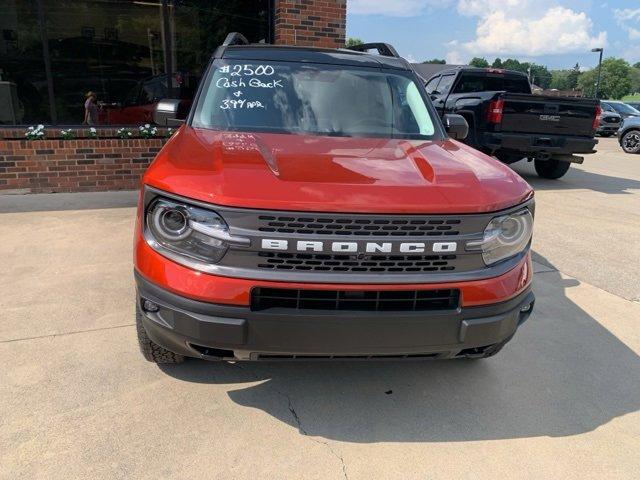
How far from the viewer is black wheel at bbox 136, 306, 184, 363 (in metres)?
2.59

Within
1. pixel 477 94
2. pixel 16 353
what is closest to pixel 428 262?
pixel 16 353

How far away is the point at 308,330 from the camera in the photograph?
2.04 m

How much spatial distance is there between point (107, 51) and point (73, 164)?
316cm

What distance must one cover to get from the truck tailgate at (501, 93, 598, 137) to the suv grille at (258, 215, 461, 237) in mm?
7033

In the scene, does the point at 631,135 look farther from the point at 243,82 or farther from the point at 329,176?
the point at 329,176

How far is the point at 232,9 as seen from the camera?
8922 millimetres

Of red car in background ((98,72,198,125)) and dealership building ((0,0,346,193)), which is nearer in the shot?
dealership building ((0,0,346,193))

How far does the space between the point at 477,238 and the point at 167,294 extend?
1349 millimetres

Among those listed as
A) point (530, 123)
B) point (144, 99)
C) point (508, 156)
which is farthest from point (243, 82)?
point (508, 156)

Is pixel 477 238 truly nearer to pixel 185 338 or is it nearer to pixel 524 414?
pixel 524 414

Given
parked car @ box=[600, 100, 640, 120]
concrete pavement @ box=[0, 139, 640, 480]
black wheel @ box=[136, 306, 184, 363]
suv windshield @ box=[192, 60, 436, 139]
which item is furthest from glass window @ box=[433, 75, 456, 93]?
parked car @ box=[600, 100, 640, 120]

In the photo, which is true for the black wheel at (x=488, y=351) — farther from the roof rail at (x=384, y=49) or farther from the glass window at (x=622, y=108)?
the glass window at (x=622, y=108)

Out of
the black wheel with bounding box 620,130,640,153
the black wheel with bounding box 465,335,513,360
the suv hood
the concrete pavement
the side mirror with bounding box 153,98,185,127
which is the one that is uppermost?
the side mirror with bounding box 153,98,185,127

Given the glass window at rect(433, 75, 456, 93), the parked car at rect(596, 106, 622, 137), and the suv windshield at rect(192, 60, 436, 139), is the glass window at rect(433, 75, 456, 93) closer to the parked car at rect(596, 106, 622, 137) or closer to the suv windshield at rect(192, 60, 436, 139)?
the suv windshield at rect(192, 60, 436, 139)
